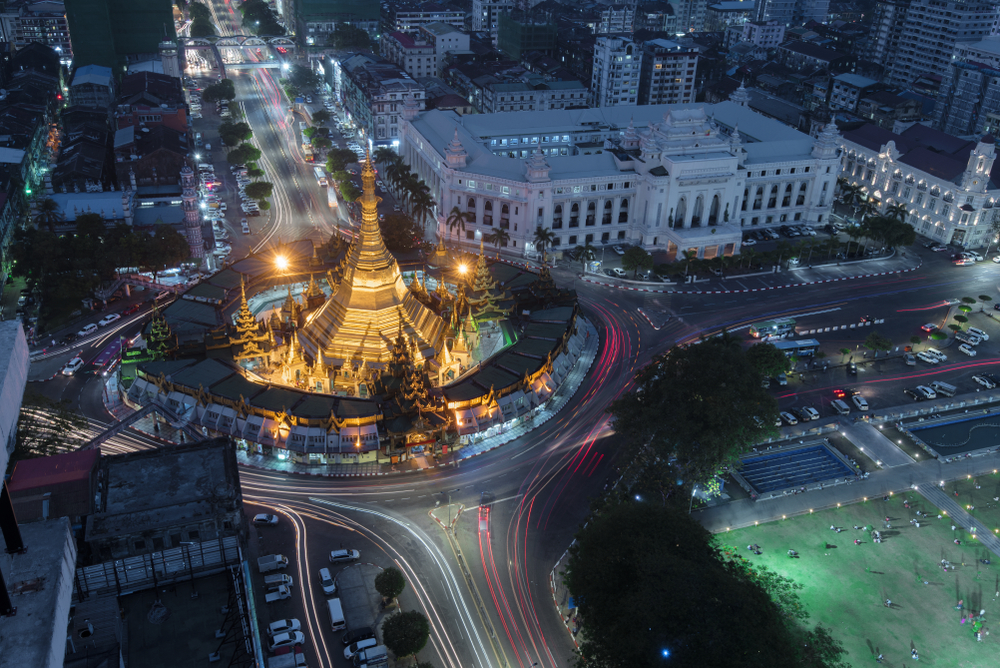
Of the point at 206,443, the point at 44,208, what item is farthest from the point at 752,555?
the point at 44,208

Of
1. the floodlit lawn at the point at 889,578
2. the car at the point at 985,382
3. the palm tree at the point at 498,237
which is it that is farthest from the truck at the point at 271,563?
the car at the point at 985,382

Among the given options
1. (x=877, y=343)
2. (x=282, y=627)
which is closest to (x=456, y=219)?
(x=877, y=343)

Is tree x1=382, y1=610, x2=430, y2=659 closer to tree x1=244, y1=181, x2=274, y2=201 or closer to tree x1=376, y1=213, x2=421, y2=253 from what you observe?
tree x1=376, y1=213, x2=421, y2=253

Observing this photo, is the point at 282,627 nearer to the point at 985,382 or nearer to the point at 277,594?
the point at 277,594

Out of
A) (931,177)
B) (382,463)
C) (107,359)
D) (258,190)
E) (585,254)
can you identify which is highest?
(931,177)

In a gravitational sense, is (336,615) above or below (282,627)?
below

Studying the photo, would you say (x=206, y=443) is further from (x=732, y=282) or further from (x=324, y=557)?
(x=732, y=282)
